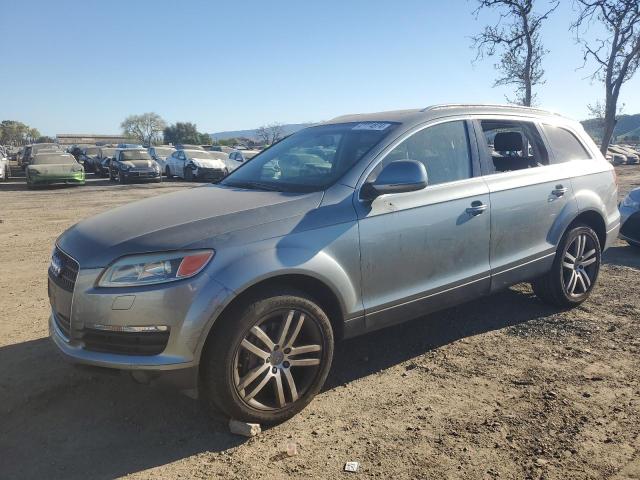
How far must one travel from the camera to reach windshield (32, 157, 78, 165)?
20.0 meters

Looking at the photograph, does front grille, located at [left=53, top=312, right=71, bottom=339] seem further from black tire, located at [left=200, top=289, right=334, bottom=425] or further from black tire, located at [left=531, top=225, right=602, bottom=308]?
black tire, located at [left=531, top=225, right=602, bottom=308]

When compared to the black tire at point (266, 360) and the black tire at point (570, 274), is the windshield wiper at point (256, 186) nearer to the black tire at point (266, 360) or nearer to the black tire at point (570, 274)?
the black tire at point (266, 360)

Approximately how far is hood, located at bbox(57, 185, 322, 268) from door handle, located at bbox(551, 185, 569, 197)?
2361 mm

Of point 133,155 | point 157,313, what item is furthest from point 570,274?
point 133,155

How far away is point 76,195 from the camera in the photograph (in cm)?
1711

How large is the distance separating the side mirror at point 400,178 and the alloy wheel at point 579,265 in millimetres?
2195

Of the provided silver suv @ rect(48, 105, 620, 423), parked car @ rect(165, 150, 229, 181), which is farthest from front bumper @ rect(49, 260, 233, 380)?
parked car @ rect(165, 150, 229, 181)

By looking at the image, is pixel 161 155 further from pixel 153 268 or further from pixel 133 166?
pixel 153 268

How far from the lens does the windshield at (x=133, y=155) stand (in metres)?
22.8

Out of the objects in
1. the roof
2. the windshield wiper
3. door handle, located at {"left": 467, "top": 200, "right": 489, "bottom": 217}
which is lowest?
door handle, located at {"left": 467, "top": 200, "right": 489, "bottom": 217}

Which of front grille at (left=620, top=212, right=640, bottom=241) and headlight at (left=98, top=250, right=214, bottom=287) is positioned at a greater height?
headlight at (left=98, top=250, right=214, bottom=287)

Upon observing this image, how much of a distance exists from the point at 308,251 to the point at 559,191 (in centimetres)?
267

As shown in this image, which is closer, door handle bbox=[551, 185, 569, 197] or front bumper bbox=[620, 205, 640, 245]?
door handle bbox=[551, 185, 569, 197]

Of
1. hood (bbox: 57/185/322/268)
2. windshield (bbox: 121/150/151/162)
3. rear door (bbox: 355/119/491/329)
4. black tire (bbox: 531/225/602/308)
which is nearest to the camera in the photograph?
hood (bbox: 57/185/322/268)
